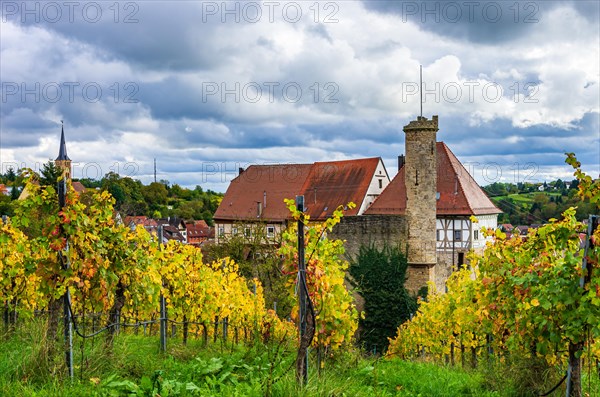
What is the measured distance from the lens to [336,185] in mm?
39969

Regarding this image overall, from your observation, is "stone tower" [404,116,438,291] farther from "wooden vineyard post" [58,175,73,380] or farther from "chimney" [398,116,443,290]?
"wooden vineyard post" [58,175,73,380]

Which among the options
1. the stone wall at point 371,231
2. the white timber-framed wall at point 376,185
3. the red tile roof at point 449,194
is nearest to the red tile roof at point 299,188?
the white timber-framed wall at point 376,185

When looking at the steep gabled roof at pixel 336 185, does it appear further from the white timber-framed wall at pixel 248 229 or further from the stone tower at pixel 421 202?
the stone tower at pixel 421 202

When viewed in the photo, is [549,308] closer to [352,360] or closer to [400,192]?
[352,360]

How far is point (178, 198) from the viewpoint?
102562mm

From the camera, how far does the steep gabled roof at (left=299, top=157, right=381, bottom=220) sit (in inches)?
1499

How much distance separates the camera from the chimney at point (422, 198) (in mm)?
26281

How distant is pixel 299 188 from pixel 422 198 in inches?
665

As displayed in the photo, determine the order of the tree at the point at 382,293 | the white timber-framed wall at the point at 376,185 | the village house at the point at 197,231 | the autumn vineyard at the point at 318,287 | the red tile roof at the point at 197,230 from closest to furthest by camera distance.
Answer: the autumn vineyard at the point at 318,287 → the tree at the point at 382,293 → the white timber-framed wall at the point at 376,185 → the village house at the point at 197,231 → the red tile roof at the point at 197,230

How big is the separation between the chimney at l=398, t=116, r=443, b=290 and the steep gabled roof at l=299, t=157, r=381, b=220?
34.6ft

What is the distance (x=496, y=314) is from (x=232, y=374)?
3.83m

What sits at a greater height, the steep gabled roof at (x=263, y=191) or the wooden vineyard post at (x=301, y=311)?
the steep gabled roof at (x=263, y=191)

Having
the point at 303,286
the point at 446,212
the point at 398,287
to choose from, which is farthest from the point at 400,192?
the point at 303,286

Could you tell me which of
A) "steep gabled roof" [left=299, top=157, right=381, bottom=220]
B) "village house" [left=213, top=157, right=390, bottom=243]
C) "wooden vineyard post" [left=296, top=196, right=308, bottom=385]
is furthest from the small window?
"wooden vineyard post" [left=296, top=196, right=308, bottom=385]
